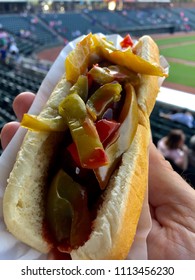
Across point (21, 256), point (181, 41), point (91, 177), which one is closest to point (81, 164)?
point (91, 177)

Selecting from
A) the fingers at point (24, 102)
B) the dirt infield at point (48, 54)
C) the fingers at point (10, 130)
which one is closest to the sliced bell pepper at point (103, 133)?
the fingers at point (10, 130)

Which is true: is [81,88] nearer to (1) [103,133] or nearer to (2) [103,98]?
(2) [103,98]

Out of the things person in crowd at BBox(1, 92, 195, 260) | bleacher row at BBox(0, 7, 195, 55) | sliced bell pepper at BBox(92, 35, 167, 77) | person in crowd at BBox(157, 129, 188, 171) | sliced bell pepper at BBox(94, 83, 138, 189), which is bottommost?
bleacher row at BBox(0, 7, 195, 55)

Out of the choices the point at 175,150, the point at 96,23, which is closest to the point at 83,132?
the point at 175,150

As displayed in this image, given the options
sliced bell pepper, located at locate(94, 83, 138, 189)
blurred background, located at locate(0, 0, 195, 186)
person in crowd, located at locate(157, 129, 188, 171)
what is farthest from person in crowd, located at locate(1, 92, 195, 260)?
blurred background, located at locate(0, 0, 195, 186)

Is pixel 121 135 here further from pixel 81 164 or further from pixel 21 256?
pixel 21 256

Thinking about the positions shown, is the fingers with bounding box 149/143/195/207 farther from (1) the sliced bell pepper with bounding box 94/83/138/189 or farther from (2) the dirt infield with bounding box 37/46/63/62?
(2) the dirt infield with bounding box 37/46/63/62
